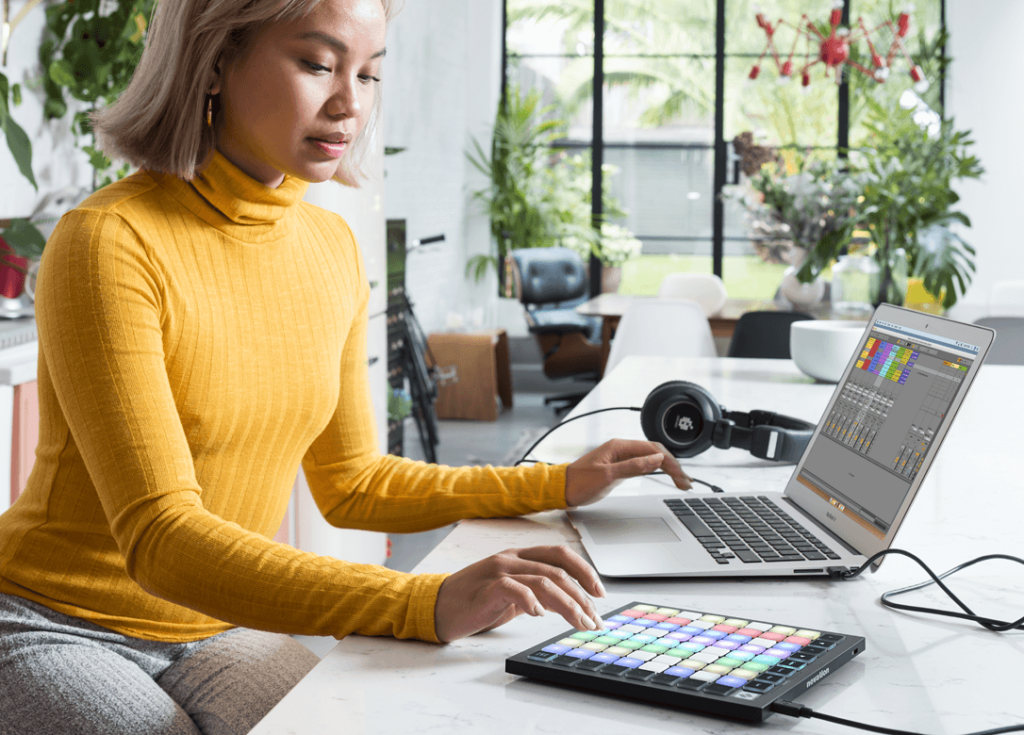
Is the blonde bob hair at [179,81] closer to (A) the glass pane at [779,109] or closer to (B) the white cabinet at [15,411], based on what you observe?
(B) the white cabinet at [15,411]

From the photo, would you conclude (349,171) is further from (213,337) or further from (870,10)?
(870,10)

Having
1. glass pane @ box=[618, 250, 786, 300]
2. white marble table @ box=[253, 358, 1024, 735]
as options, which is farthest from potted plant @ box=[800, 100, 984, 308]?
glass pane @ box=[618, 250, 786, 300]

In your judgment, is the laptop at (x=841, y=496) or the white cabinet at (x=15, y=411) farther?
the white cabinet at (x=15, y=411)

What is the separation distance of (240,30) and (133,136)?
182 millimetres

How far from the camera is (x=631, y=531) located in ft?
3.72

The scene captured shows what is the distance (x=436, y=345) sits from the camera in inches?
246

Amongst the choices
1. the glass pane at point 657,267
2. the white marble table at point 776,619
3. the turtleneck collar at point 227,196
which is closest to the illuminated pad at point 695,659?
the white marble table at point 776,619

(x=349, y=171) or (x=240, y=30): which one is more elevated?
(x=240, y=30)

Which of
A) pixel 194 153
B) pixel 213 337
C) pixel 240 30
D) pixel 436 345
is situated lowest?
pixel 436 345

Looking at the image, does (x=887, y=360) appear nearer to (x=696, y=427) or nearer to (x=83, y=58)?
(x=696, y=427)

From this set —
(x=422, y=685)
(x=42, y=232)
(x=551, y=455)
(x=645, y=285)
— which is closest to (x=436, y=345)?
(x=645, y=285)

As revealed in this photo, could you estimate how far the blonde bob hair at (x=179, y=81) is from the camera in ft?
3.36

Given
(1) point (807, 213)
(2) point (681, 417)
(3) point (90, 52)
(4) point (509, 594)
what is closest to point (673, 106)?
(1) point (807, 213)

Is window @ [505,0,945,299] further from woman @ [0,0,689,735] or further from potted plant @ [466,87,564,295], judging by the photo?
woman @ [0,0,689,735]
